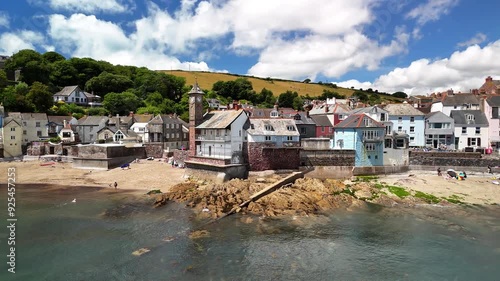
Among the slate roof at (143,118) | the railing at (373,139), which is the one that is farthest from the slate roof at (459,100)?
the slate roof at (143,118)

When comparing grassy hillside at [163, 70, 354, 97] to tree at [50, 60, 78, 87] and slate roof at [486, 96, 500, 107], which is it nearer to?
tree at [50, 60, 78, 87]

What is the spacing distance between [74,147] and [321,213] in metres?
40.2

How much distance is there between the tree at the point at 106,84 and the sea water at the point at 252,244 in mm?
63159

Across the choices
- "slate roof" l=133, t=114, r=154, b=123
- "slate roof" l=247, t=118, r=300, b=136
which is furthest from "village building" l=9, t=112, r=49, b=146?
"slate roof" l=247, t=118, r=300, b=136

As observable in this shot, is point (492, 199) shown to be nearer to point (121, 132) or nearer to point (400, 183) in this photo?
point (400, 183)

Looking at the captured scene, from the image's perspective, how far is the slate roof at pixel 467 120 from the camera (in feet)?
150

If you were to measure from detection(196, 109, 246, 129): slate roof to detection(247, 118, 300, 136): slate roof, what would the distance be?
94.8 inches

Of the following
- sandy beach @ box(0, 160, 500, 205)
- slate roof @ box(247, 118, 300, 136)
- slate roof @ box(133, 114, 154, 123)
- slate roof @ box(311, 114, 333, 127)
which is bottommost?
sandy beach @ box(0, 160, 500, 205)

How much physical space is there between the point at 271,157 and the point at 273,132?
3.28 m

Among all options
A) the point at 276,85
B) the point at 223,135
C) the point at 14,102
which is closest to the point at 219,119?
the point at 223,135

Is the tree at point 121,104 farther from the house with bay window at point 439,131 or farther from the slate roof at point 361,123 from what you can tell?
the house with bay window at point 439,131

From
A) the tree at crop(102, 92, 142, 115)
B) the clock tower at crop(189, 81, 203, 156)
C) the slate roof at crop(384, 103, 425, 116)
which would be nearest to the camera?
the clock tower at crop(189, 81, 203, 156)

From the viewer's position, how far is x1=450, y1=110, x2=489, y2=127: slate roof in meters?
45.8

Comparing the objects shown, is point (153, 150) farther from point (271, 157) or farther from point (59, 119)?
point (59, 119)
